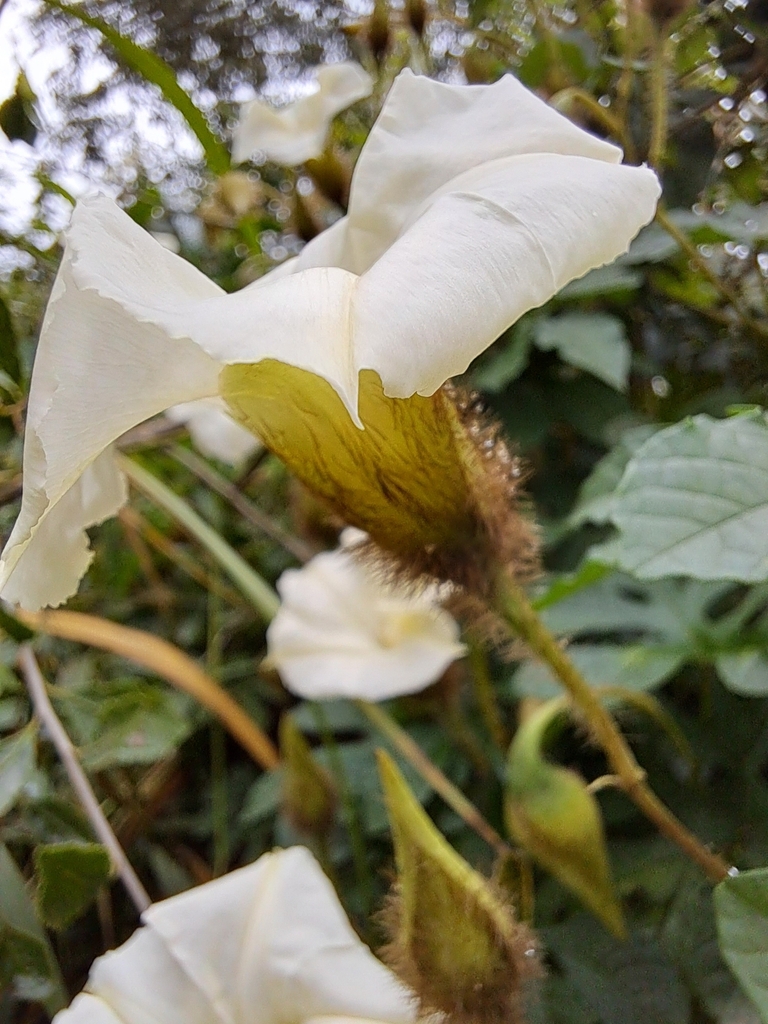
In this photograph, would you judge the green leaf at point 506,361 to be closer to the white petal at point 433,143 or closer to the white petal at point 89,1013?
the white petal at point 433,143

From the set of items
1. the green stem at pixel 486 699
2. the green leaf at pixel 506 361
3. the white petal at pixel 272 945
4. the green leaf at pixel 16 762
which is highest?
the green leaf at pixel 16 762

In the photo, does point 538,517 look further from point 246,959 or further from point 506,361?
point 246,959

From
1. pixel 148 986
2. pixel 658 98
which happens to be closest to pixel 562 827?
pixel 148 986

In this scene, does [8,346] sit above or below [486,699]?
above

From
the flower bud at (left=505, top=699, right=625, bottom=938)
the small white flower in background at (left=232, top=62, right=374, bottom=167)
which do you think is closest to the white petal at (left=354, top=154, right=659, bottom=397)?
the flower bud at (left=505, top=699, right=625, bottom=938)

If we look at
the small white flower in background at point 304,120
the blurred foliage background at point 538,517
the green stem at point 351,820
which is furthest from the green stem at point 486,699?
the small white flower in background at point 304,120

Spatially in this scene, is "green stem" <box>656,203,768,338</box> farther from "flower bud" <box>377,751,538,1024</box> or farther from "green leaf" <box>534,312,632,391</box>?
"flower bud" <box>377,751,538,1024</box>

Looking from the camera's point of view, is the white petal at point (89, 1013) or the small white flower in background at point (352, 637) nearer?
the white petal at point (89, 1013)
